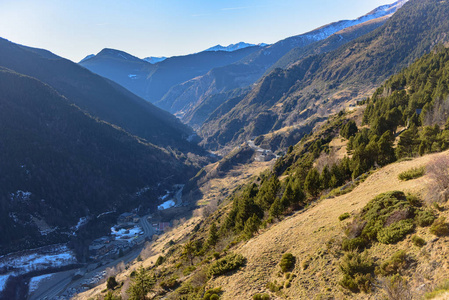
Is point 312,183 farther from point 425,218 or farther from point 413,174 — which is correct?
point 425,218

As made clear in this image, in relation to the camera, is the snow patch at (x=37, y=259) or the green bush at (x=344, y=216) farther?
the snow patch at (x=37, y=259)

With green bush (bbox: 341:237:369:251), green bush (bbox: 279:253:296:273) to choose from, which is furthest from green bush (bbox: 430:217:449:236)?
green bush (bbox: 279:253:296:273)

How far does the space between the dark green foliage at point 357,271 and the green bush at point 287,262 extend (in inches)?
195

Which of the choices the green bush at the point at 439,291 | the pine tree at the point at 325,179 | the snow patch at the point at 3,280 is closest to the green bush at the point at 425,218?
the green bush at the point at 439,291

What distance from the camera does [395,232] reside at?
55.7ft

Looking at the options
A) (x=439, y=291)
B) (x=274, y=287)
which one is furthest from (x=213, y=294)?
(x=439, y=291)

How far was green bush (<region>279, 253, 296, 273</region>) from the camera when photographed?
20.7 m

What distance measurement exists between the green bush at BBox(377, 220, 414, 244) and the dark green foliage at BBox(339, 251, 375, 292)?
1.78 meters

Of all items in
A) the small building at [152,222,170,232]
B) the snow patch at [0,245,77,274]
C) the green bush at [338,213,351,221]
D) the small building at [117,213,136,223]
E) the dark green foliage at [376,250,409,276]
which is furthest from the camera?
the small building at [117,213,136,223]

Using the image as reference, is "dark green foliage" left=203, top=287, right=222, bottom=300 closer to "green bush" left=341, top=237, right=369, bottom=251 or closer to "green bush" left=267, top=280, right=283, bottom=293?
"green bush" left=267, top=280, right=283, bottom=293

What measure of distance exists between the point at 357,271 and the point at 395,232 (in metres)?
A: 3.99

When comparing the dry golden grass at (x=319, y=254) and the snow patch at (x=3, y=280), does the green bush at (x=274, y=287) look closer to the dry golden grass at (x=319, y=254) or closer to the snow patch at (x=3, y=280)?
the dry golden grass at (x=319, y=254)

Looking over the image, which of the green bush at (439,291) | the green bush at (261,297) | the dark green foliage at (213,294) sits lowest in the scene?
the dark green foliage at (213,294)

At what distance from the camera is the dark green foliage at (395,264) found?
1475 cm
